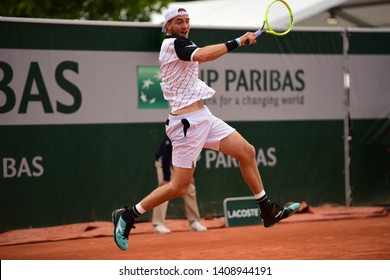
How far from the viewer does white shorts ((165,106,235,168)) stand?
23.7ft

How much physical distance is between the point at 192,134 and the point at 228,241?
2706mm

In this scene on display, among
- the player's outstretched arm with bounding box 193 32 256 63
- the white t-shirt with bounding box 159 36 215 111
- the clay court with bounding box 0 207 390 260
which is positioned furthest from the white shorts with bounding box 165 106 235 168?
the clay court with bounding box 0 207 390 260

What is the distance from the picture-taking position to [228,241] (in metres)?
9.63

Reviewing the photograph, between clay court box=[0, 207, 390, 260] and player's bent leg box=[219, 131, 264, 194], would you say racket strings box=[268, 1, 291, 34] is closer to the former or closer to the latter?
clay court box=[0, 207, 390, 260]

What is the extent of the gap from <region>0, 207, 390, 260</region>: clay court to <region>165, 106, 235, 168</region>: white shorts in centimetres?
137

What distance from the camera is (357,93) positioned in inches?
487

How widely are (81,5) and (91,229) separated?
947cm

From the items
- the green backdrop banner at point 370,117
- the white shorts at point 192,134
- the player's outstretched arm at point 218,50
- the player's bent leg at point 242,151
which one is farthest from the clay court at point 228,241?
the player's outstretched arm at point 218,50

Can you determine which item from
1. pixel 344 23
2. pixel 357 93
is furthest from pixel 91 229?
pixel 344 23

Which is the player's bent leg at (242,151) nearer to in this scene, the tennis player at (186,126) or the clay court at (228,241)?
the tennis player at (186,126)

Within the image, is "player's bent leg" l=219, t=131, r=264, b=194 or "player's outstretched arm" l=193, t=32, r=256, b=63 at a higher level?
"player's outstretched arm" l=193, t=32, r=256, b=63

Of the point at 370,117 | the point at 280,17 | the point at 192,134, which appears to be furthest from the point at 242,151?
the point at 280,17

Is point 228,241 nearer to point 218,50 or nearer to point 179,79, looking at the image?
point 179,79
